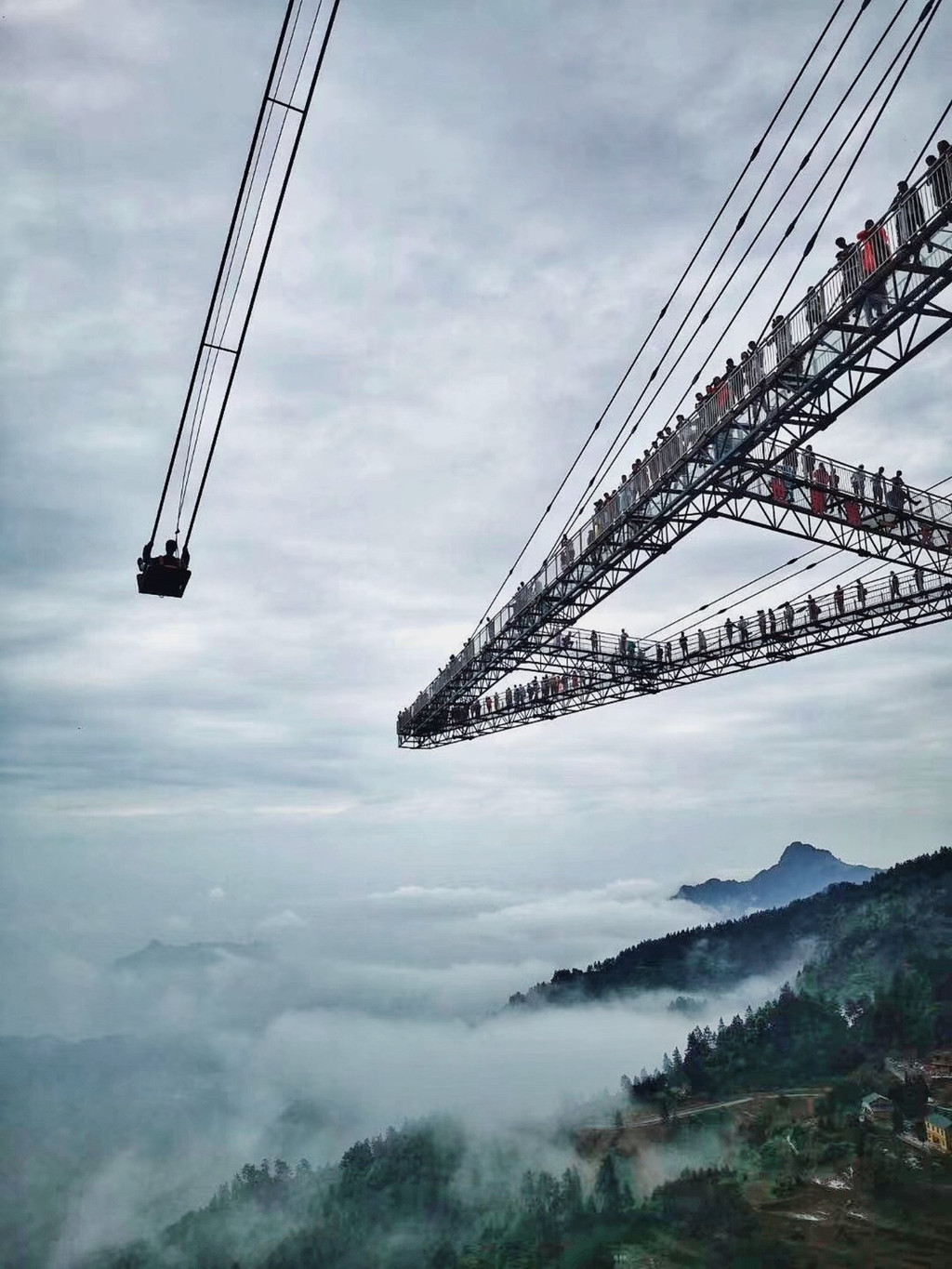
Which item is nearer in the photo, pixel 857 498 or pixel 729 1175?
pixel 857 498

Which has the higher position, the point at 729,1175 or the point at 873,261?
the point at 873,261

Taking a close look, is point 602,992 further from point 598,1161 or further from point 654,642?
point 654,642

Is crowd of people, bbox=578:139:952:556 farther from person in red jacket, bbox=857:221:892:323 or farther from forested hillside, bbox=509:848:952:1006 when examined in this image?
forested hillside, bbox=509:848:952:1006

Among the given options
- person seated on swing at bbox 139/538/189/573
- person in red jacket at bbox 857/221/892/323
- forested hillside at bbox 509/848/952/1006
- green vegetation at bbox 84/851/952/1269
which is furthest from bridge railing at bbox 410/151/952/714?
forested hillside at bbox 509/848/952/1006

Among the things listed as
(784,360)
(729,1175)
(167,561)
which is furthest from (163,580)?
(729,1175)

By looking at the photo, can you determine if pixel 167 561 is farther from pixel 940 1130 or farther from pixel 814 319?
A: pixel 940 1130

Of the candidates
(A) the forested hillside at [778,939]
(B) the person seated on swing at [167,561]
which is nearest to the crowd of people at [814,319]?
(B) the person seated on swing at [167,561]
